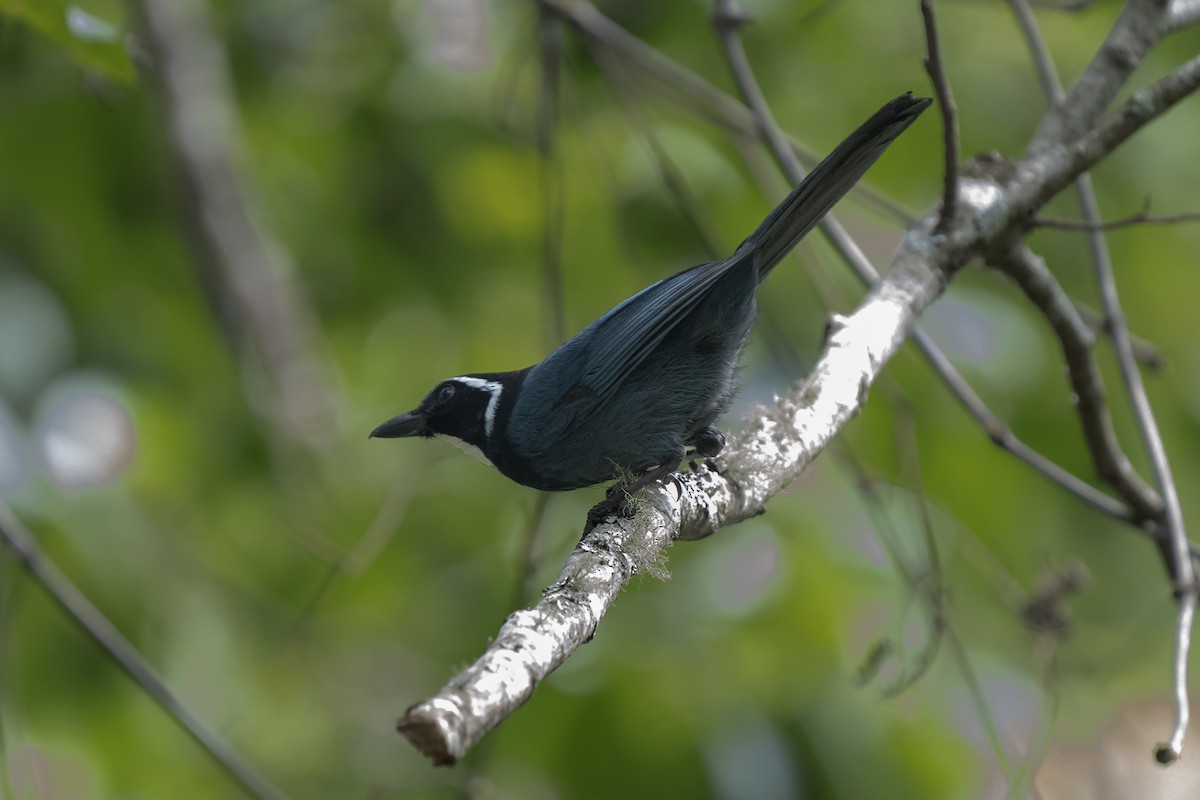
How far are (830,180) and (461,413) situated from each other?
159 centimetres

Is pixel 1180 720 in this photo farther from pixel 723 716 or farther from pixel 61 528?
pixel 61 528

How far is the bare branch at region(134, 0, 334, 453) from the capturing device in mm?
5137

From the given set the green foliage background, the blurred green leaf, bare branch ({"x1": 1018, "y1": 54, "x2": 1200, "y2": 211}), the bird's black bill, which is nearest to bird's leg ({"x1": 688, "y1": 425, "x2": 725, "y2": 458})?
the green foliage background

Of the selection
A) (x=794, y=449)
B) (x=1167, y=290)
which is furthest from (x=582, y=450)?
(x=1167, y=290)

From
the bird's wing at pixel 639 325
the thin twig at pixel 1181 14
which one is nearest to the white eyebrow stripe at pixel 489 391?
the bird's wing at pixel 639 325

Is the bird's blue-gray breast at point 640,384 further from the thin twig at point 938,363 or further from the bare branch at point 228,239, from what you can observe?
the bare branch at point 228,239

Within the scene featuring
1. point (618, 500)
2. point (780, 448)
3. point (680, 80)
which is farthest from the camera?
point (680, 80)

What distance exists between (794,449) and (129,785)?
8.68 ft

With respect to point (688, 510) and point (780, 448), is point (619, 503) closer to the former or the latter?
point (688, 510)

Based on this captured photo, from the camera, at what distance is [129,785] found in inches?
154

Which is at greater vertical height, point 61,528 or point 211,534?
point 61,528

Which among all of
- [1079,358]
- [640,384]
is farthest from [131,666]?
[1079,358]

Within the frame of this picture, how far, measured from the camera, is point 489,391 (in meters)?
4.12

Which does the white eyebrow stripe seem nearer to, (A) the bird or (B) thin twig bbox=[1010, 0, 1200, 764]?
(A) the bird
